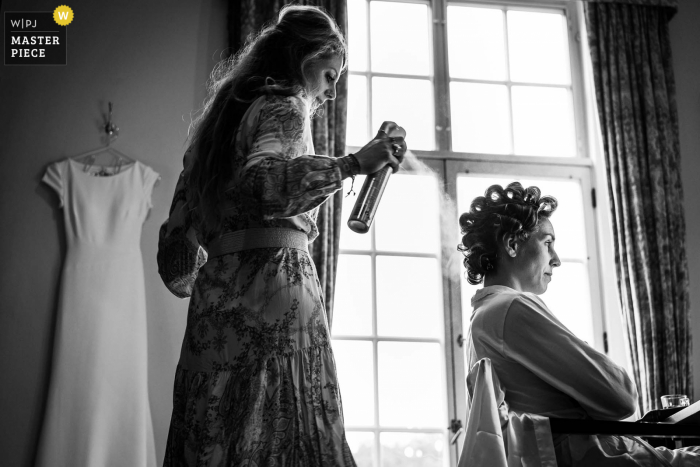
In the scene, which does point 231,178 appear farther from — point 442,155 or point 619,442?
point 442,155

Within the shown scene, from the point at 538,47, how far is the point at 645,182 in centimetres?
107

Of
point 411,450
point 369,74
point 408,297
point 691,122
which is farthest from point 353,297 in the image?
point 691,122

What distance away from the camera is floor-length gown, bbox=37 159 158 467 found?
362cm

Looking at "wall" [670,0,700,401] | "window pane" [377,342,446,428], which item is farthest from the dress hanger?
"wall" [670,0,700,401]

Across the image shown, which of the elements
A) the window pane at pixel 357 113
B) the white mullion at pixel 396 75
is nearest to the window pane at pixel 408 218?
the window pane at pixel 357 113

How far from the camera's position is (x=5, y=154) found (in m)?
4.02

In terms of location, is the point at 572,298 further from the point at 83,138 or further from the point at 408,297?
the point at 83,138

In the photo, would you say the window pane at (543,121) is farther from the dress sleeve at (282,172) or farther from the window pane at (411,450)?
the dress sleeve at (282,172)

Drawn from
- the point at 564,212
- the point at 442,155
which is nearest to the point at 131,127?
the point at 442,155

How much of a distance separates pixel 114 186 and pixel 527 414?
8.60ft

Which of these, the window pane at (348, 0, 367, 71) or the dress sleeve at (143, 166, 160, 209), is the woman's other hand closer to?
the dress sleeve at (143, 166, 160, 209)

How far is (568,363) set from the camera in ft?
6.54

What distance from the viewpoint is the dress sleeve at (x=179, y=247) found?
72.9 inches

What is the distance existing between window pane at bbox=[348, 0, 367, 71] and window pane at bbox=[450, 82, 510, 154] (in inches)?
21.6
